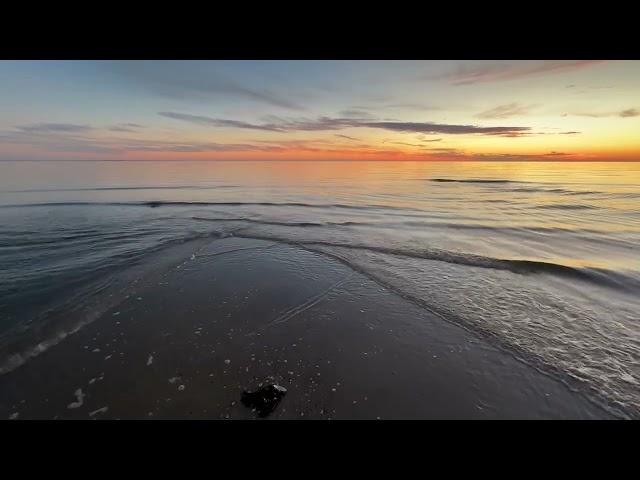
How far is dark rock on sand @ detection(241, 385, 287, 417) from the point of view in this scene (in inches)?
150

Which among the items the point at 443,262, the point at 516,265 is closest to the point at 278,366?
the point at 443,262

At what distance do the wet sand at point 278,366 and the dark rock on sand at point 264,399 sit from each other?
11 cm

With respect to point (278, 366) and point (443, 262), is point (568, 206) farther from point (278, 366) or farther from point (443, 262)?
point (278, 366)

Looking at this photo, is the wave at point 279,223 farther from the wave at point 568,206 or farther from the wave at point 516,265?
the wave at point 568,206

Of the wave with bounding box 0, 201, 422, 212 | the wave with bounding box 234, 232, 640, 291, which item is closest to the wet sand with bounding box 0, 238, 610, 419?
the wave with bounding box 234, 232, 640, 291

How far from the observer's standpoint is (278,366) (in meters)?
4.71

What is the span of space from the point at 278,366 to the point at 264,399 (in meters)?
0.80

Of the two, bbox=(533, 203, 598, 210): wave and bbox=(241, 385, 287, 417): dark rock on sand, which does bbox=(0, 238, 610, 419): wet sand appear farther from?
bbox=(533, 203, 598, 210): wave
